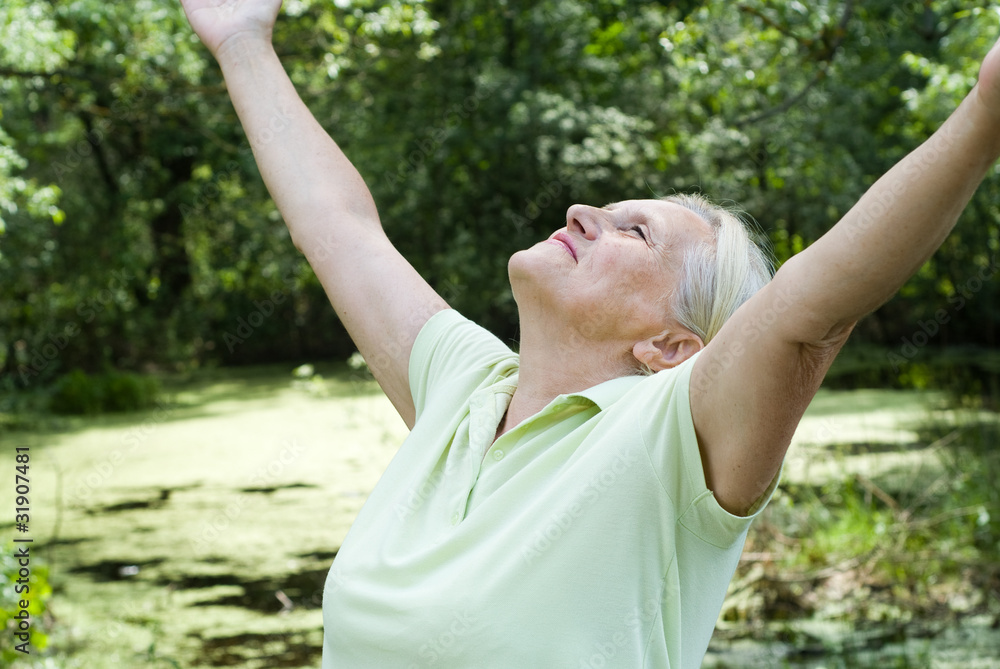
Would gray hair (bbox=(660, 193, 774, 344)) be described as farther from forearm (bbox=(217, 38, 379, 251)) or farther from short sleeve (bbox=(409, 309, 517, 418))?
forearm (bbox=(217, 38, 379, 251))

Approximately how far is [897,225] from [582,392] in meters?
0.39

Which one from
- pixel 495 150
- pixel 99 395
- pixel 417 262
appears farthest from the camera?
pixel 417 262

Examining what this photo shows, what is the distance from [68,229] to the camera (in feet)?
34.4

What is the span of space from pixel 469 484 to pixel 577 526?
15cm

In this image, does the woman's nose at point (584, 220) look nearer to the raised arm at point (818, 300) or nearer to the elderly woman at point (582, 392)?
the elderly woman at point (582, 392)

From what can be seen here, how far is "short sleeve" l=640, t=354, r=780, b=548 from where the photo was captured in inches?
30.0

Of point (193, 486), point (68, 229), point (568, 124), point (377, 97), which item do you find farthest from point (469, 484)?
point (68, 229)

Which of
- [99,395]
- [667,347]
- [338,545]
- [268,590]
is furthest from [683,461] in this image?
[99,395]

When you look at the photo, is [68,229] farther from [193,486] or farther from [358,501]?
[358,501]

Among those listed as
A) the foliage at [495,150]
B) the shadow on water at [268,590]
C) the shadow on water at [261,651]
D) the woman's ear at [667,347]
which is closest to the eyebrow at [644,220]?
the woman's ear at [667,347]

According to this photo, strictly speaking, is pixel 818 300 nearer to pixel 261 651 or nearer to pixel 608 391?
pixel 608 391

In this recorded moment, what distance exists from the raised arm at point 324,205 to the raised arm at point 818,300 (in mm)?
489

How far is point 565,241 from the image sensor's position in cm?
105

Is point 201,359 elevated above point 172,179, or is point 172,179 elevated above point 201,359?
point 172,179
